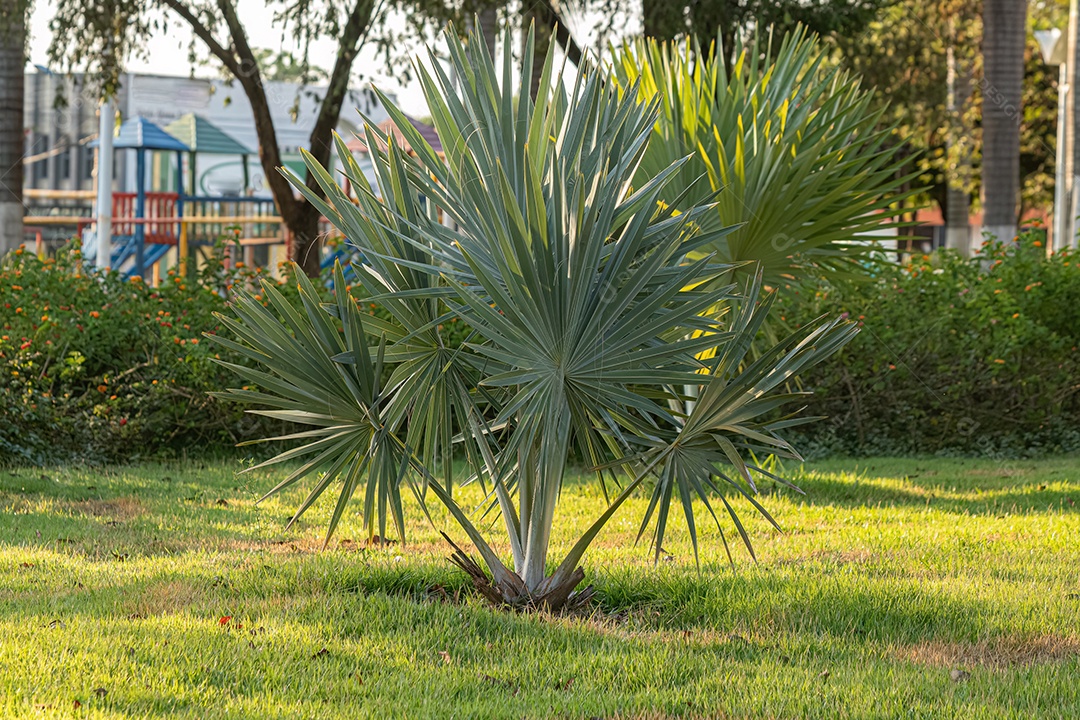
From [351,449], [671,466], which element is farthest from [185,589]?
Answer: [671,466]

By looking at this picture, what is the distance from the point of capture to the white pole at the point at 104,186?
17641mm

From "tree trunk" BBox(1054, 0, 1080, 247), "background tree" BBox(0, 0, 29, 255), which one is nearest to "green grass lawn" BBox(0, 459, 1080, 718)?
"background tree" BBox(0, 0, 29, 255)

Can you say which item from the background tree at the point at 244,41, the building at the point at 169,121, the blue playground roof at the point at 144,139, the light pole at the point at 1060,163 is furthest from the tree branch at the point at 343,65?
the building at the point at 169,121

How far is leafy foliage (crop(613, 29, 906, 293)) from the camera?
7.06m

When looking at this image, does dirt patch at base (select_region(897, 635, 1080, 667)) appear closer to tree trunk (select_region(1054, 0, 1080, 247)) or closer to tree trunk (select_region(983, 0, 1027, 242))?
tree trunk (select_region(1054, 0, 1080, 247))

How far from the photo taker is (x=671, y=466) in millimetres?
4562

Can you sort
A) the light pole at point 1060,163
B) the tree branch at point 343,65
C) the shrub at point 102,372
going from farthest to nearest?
the light pole at point 1060,163 → the tree branch at point 343,65 → the shrub at point 102,372

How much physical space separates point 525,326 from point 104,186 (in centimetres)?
1546

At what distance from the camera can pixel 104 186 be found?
1828 cm

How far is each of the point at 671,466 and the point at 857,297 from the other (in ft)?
22.2

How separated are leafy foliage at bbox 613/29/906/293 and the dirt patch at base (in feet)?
9.22

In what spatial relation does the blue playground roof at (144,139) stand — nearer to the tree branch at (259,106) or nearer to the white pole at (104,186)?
the white pole at (104,186)

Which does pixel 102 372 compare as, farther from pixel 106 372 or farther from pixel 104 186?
pixel 104 186

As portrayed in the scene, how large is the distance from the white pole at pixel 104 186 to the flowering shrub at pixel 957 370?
430 inches
